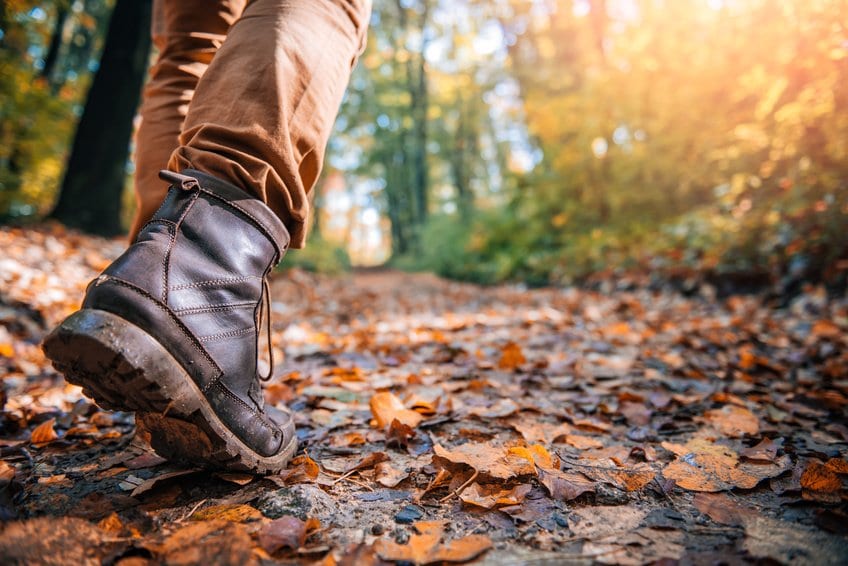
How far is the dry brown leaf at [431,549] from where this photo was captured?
75 centimetres

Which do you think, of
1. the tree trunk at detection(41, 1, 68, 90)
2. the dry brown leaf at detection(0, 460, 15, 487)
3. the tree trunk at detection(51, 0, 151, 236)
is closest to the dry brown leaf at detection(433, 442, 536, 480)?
the dry brown leaf at detection(0, 460, 15, 487)

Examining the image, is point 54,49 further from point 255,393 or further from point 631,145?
point 255,393

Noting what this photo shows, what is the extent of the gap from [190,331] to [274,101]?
50 centimetres

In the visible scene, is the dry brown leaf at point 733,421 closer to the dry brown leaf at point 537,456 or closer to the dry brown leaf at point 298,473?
A: the dry brown leaf at point 537,456

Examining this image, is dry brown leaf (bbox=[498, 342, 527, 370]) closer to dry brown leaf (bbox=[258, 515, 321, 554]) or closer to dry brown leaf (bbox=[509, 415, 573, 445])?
dry brown leaf (bbox=[509, 415, 573, 445])

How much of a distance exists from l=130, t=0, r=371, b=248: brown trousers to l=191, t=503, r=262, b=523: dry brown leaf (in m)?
0.57

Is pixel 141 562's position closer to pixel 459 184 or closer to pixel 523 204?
pixel 523 204

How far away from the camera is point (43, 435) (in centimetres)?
120

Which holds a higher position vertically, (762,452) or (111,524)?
(111,524)

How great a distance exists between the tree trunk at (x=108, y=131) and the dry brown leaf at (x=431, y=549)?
18.5 ft

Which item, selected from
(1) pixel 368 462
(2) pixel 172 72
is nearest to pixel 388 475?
(1) pixel 368 462

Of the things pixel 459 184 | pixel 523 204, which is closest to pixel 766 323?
pixel 523 204

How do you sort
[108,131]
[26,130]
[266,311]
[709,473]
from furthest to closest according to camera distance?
[26,130] < [108,131] < [266,311] < [709,473]

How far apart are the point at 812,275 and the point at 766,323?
0.94 metres
